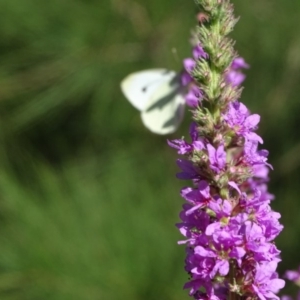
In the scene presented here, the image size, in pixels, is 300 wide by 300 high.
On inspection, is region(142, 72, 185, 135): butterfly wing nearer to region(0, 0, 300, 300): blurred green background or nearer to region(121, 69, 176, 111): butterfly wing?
region(121, 69, 176, 111): butterfly wing

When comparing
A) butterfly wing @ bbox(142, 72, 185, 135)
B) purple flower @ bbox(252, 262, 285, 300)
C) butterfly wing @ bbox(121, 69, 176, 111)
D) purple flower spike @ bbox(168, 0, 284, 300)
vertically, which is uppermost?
butterfly wing @ bbox(121, 69, 176, 111)

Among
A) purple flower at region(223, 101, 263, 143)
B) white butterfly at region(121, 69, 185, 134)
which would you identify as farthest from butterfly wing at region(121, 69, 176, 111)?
purple flower at region(223, 101, 263, 143)

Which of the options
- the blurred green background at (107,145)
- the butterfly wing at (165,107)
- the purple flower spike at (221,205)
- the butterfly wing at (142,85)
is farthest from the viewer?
the blurred green background at (107,145)

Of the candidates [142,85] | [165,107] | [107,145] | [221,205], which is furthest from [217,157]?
[107,145]

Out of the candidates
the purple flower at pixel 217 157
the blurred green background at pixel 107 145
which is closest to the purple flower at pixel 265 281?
the purple flower at pixel 217 157

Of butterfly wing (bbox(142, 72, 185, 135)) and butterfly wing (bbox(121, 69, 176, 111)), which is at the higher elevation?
butterfly wing (bbox(121, 69, 176, 111))

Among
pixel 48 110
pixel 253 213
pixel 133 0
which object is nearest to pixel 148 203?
pixel 48 110

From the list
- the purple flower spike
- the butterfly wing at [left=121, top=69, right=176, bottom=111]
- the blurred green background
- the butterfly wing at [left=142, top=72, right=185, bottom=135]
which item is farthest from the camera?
the blurred green background

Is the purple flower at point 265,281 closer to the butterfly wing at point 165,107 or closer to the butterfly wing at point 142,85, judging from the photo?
the butterfly wing at point 165,107
